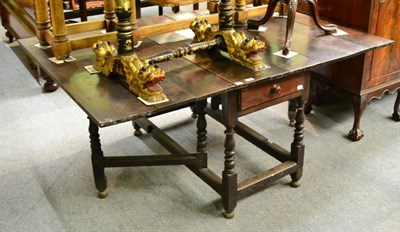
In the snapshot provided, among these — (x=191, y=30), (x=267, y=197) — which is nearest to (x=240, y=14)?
(x=191, y=30)

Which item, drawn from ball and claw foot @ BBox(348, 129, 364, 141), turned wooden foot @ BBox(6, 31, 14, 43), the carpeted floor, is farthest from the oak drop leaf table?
turned wooden foot @ BBox(6, 31, 14, 43)

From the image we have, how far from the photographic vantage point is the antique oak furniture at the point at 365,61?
252 centimetres

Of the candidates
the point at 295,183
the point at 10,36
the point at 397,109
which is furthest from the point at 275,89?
the point at 10,36

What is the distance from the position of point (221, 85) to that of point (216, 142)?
3.08 ft

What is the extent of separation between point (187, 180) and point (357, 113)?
0.98 m

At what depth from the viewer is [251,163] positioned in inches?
100

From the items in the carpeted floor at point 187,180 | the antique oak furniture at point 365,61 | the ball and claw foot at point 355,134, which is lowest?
the carpeted floor at point 187,180

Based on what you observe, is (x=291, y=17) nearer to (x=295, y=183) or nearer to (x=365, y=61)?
(x=365, y=61)

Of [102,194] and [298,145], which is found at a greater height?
[298,145]

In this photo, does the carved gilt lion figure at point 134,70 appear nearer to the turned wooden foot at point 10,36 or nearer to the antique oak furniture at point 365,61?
the antique oak furniture at point 365,61

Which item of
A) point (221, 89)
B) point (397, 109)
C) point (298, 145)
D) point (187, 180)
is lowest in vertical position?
point (187, 180)

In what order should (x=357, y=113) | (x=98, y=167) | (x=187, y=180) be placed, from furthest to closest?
(x=357, y=113) < (x=187, y=180) < (x=98, y=167)

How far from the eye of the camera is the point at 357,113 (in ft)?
8.83

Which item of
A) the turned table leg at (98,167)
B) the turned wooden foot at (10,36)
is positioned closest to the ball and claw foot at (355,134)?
the turned table leg at (98,167)
